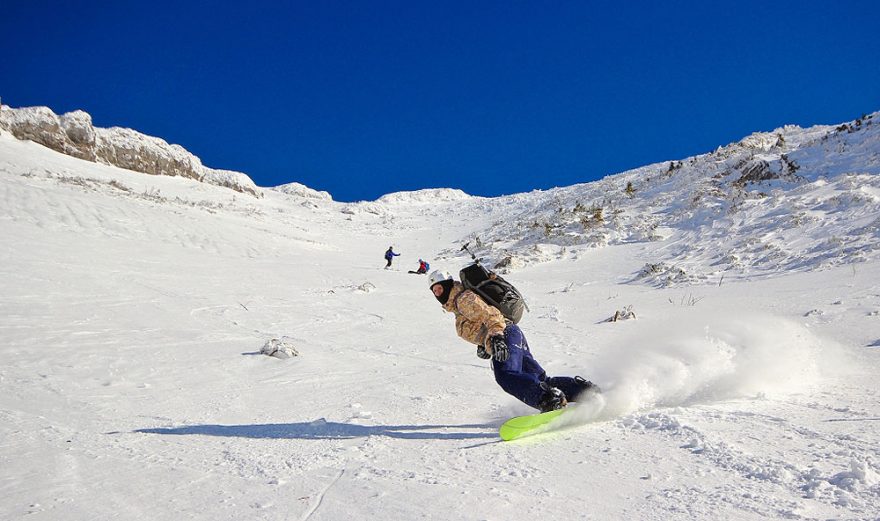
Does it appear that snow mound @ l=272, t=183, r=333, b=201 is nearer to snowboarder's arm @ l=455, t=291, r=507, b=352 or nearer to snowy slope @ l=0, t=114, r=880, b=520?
snowy slope @ l=0, t=114, r=880, b=520

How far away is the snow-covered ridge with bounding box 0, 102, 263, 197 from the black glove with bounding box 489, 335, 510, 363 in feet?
159

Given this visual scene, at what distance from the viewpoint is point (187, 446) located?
4.05 meters

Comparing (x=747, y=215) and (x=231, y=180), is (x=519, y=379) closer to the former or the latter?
(x=747, y=215)

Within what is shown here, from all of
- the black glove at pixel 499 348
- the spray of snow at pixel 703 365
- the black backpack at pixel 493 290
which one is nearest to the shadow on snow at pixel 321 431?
the black glove at pixel 499 348

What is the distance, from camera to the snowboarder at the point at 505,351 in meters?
4.34

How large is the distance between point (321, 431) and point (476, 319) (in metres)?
1.64

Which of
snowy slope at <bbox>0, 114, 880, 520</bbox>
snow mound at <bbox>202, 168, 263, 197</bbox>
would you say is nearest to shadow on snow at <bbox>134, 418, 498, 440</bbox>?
snowy slope at <bbox>0, 114, 880, 520</bbox>

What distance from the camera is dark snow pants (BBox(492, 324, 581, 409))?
4.35 metres

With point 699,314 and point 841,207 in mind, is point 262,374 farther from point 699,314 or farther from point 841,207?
point 841,207

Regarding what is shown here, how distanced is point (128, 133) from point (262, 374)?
52.0 m

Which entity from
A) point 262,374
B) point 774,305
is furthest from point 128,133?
point 774,305

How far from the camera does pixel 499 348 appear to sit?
449 cm

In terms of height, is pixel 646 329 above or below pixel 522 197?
below

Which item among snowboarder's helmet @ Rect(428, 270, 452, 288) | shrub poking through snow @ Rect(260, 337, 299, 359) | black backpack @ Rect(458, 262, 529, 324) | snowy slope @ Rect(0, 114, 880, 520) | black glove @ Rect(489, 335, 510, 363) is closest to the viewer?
snowy slope @ Rect(0, 114, 880, 520)
